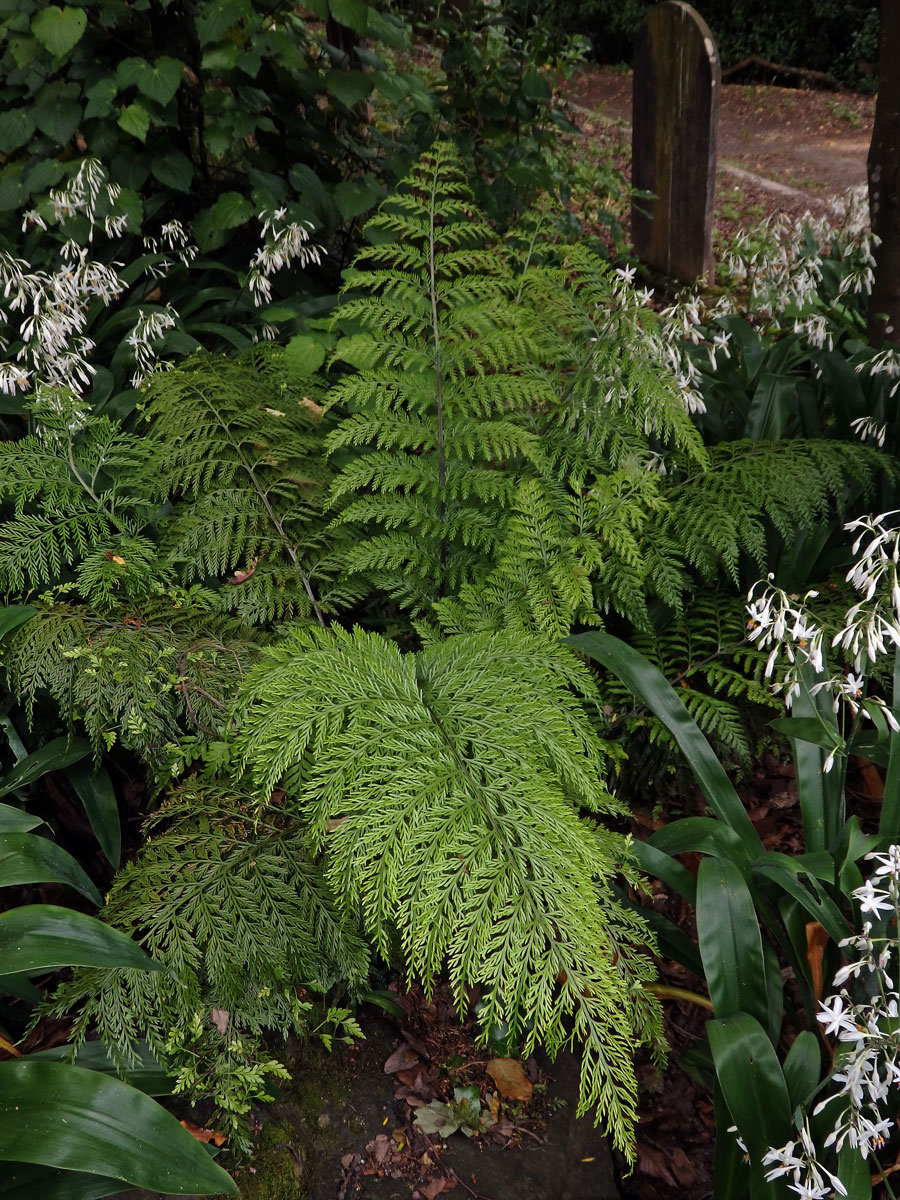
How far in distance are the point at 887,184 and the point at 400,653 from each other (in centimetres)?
226

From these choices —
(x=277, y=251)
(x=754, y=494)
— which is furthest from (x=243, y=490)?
(x=754, y=494)

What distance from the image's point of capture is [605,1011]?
1289 mm

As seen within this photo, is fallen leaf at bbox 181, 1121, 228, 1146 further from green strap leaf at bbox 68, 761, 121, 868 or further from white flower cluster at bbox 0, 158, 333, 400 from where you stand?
white flower cluster at bbox 0, 158, 333, 400

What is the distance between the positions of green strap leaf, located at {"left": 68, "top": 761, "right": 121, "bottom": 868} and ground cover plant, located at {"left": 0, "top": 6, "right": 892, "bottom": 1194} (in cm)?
1

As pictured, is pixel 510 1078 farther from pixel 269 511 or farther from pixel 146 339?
pixel 146 339

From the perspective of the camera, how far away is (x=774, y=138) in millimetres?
9594

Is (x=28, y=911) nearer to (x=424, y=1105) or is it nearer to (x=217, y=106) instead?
(x=424, y=1105)

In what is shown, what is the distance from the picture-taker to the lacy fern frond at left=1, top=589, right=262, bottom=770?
5.78 ft

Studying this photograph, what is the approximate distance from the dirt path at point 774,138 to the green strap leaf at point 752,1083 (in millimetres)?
6524

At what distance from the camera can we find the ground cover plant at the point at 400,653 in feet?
4.53

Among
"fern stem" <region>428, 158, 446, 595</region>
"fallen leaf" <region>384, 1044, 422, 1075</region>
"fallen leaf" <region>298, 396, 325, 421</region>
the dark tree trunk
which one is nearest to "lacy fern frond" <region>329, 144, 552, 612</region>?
"fern stem" <region>428, 158, 446, 595</region>

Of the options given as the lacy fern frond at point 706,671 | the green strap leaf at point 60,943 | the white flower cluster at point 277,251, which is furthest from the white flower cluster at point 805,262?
the green strap leaf at point 60,943

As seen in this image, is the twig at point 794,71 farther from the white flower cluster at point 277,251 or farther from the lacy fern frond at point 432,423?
the lacy fern frond at point 432,423

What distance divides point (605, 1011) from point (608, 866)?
0.21 m
